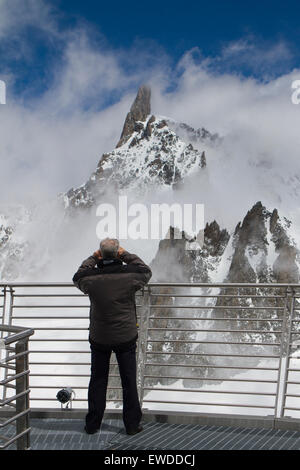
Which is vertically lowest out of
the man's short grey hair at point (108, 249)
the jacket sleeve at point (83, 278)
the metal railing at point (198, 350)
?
the metal railing at point (198, 350)

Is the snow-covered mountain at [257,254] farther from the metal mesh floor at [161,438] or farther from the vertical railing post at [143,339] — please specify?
the metal mesh floor at [161,438]

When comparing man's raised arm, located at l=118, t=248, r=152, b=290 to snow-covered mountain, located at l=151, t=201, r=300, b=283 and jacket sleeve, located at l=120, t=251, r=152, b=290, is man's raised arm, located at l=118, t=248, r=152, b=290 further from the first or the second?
snow-covered mountain, located at l=151, t=201, r=300, b=283

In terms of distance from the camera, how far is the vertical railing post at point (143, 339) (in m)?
5.88

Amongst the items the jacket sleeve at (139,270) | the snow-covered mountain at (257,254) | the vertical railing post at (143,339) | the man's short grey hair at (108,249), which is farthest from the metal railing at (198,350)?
the snow-covered mountain at (257,254)

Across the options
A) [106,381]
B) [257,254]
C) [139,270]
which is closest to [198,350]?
[257,254]

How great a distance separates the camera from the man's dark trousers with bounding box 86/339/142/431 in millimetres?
5102

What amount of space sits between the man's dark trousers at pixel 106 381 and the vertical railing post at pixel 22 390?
123cm

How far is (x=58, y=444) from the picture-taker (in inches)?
195

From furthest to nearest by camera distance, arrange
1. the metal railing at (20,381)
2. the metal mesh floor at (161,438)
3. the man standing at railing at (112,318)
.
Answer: the man standing at railing at (112,318), the metal mesh floor at (161,438), the metal railing at (20,381)

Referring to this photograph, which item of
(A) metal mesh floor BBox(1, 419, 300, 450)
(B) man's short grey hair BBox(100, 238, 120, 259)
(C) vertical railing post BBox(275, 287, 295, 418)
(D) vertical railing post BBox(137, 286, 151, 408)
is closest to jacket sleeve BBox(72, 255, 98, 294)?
(B) man's short grey hair BBox(100, 238, 120, 259)

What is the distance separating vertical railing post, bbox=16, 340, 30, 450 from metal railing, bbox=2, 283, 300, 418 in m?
0.32

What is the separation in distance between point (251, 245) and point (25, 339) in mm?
172180

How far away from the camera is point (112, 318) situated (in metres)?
5.00
